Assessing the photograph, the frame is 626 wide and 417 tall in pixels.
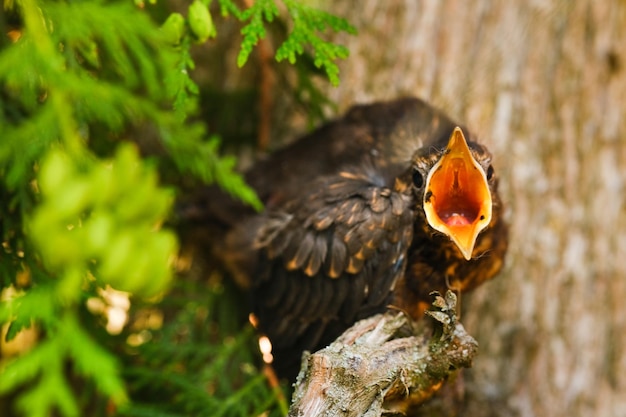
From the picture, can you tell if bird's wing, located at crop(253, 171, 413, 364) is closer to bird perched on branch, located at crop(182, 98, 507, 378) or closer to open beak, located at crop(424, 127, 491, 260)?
bird perched on branch, located at crop(182, 98, 507, 378)

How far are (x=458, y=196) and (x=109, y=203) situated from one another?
1054 millimetres

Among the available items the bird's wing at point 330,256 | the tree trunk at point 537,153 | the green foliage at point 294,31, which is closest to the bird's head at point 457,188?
the bird's wing at point 330,256

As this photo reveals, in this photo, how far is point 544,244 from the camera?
240cm

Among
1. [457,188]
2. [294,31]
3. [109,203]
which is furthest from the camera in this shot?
[457,188]

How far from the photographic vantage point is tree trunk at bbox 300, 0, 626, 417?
2361 millimetres

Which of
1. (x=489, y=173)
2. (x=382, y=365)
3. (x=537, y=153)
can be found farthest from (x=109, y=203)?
(x=537, y=153)

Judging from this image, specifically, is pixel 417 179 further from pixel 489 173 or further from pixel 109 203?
pixel 109 203

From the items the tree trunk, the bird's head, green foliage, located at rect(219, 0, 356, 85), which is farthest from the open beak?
the tree trunk

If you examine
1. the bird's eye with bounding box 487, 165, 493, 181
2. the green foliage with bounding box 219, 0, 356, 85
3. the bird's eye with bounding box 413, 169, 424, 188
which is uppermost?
the green foliage with bounding box 219, 0, 356, 85

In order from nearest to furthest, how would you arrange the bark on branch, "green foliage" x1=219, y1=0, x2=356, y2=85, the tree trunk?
the bark on branch
"green foliage" x1=219, y1=0, x2=356, y2=85
the tree trunk

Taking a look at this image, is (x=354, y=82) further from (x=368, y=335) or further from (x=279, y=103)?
(x=368, y=335)

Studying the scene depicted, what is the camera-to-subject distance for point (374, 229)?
6.07 ft

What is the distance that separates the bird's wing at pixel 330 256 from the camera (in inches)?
72.9

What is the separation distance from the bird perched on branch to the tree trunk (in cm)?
32
